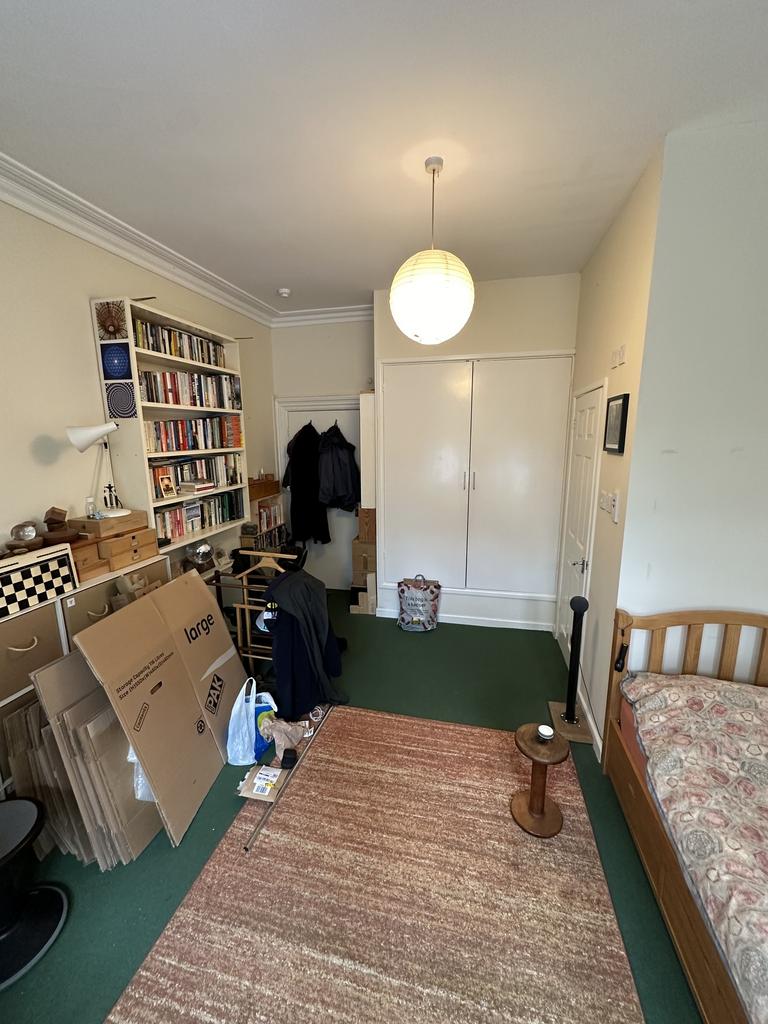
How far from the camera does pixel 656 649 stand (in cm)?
185

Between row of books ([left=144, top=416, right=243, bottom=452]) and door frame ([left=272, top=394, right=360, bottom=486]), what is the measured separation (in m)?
0.92

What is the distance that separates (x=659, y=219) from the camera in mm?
1587

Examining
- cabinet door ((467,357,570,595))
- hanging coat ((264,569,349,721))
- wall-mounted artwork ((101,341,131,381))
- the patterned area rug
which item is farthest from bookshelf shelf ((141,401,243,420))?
the patterned area rug

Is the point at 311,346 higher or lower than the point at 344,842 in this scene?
higher

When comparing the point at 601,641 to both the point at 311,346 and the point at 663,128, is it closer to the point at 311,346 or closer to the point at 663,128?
the point at 663,128

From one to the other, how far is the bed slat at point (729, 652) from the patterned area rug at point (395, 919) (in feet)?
2.80

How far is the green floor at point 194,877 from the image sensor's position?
120 cm

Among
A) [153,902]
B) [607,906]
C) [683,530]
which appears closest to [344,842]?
[153,902]

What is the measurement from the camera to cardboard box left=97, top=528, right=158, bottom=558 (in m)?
2.05

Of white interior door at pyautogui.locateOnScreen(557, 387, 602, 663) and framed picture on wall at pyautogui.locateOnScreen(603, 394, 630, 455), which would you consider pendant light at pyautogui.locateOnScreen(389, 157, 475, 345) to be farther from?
white interior door at pyautogui.locateOnScreen(557, 387, 602, 663)

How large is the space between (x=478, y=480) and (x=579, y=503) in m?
0.83

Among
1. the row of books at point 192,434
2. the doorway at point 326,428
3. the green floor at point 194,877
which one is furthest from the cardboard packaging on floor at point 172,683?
the doorway at point 326,428

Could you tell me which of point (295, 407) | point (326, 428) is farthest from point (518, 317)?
point (295, 407)

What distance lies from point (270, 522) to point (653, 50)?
351 cm
